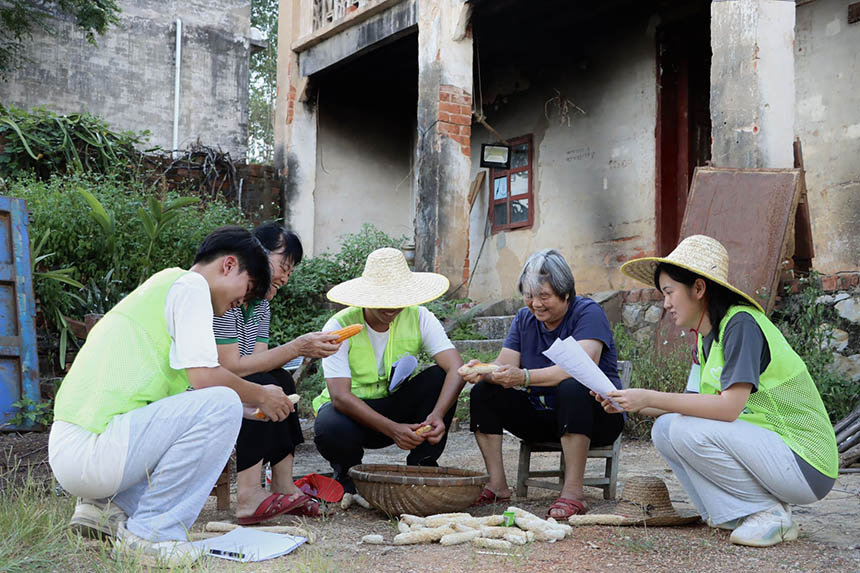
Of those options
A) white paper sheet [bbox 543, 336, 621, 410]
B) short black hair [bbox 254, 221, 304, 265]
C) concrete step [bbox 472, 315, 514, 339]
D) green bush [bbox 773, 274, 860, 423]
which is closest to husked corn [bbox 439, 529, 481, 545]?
white paper sheet [bbox 543, 336, 621, 410]

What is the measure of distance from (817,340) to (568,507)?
3150mm

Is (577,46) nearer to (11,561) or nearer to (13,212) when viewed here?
(13,212)

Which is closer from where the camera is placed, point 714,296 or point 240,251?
point 240,251

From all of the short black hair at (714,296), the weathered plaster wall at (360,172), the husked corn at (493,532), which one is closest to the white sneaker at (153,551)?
the husked corn at (493,532)

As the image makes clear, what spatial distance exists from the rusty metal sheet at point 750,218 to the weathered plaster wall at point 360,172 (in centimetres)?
624

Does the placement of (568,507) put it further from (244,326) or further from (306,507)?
(244,326)

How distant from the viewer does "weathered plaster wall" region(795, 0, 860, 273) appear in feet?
24.9

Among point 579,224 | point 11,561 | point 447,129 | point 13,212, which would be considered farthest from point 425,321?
point 579,224

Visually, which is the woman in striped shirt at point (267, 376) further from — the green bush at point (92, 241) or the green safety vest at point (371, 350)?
the green bush at point (92, 241)

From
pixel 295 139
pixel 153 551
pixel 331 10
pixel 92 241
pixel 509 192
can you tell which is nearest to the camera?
pixel 153 551

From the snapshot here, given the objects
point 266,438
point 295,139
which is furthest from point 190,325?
point 295,139

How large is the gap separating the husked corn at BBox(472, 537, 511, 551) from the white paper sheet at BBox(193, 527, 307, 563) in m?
0.62

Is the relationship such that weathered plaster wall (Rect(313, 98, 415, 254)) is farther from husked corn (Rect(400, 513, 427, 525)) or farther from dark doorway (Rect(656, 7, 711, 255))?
husked corn (Rect(400, 513, 427, 525))

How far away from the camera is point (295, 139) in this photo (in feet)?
36.5
